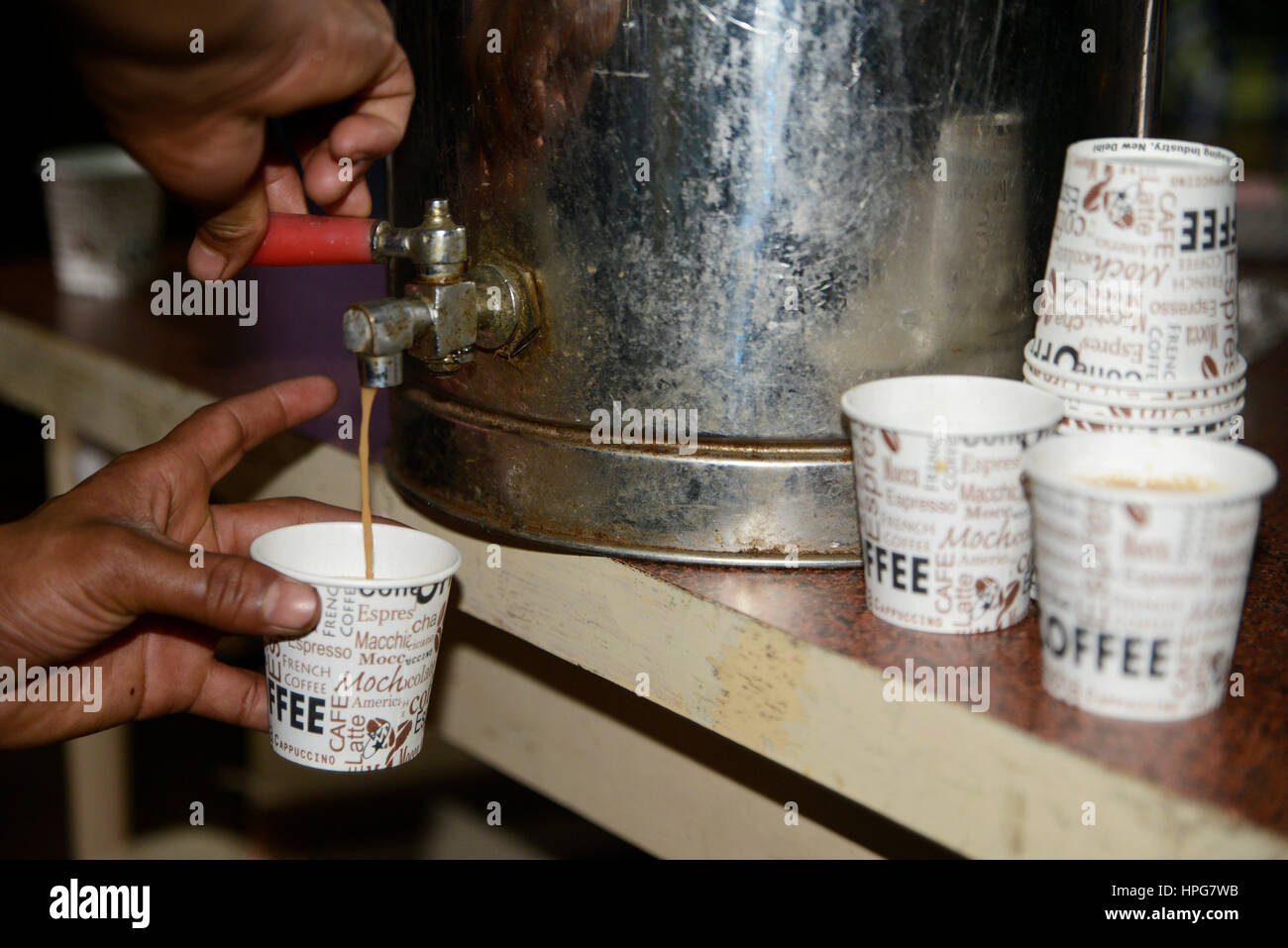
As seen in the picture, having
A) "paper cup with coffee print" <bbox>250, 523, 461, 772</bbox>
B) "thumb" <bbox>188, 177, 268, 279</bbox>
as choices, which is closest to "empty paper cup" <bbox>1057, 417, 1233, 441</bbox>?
"paper cup with coffee print" <bbox>250, 523, 461, 772</bbox>

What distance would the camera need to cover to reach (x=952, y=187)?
33.2 inches

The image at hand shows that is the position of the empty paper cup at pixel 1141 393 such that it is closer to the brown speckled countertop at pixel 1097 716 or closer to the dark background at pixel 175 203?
the brown speckled countertop at pixel 1097 716

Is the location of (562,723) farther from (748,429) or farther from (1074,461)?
(1074,461)

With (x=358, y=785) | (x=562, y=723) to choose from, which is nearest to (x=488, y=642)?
(x=562, y=723)

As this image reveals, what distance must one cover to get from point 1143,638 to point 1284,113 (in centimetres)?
437

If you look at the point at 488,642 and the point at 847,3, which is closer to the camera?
the point at 847,3

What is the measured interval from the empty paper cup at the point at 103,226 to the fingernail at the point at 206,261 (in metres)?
0.94

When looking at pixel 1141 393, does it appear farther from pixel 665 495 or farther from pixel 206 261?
pixel 206 261

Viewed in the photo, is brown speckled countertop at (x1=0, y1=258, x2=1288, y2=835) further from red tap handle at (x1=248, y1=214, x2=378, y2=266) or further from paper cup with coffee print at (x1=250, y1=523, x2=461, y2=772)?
red tap handle at (x1=248, y1=214, x2=378, y2=266)

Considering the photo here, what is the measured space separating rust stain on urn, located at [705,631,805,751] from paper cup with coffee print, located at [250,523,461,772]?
0.20 metres

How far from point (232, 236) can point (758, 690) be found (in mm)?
506

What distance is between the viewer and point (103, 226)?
184 centimetres

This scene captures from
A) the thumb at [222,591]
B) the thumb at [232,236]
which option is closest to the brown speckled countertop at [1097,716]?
the thumb at [222,591]

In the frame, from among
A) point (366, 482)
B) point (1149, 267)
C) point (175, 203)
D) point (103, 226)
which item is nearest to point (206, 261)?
point (366, 482)
